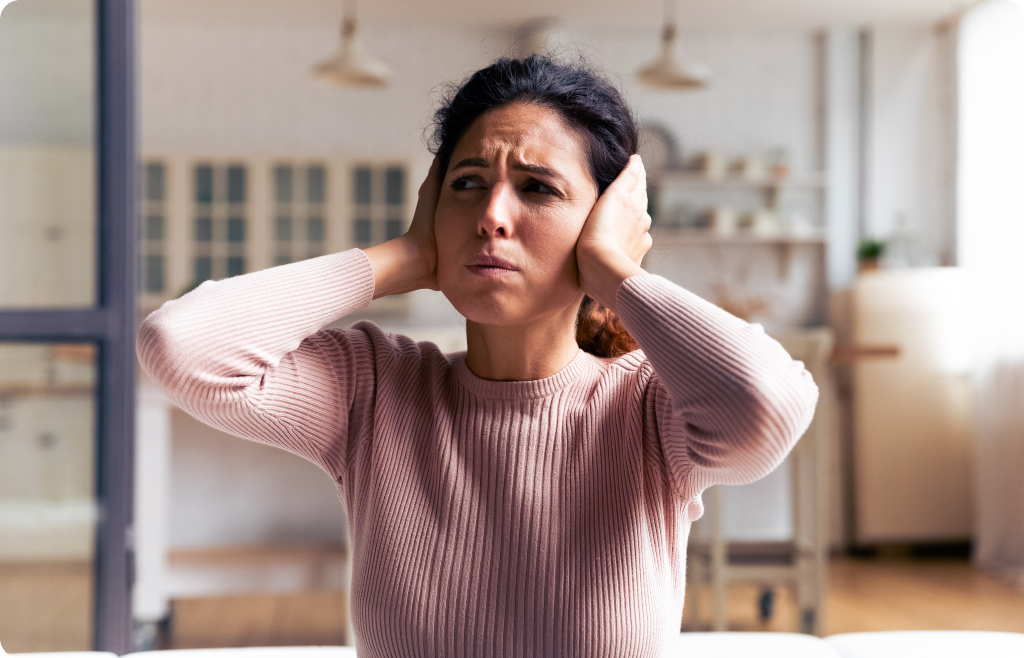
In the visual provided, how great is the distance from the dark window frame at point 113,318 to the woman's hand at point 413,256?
41.1 inches

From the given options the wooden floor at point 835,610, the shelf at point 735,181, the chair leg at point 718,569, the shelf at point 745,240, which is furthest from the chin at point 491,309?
the shelf at point 735,181

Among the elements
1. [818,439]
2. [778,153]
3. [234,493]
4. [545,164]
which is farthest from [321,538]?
[545,164]

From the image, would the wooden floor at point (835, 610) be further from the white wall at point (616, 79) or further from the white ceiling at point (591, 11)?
the white ceiling at point (591, 11)

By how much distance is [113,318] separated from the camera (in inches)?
70.4

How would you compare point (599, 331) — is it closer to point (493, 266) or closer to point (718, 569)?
point (493, 266)

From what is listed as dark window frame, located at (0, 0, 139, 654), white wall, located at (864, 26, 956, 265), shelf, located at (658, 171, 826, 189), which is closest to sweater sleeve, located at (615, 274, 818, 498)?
dark window frame, located at (0, 0, 139, 654)

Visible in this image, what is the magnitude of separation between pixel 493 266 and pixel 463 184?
0.14m

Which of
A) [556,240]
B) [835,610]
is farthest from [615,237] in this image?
[835,610]

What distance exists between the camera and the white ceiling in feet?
13.8

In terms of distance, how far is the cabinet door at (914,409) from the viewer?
3947 millimetres

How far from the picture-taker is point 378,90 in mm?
4543

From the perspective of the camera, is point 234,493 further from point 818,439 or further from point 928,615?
point 928,615

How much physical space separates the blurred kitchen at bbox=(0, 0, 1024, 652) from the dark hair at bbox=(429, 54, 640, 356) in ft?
5.90

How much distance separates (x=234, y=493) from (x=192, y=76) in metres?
2.28
